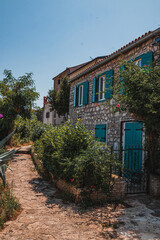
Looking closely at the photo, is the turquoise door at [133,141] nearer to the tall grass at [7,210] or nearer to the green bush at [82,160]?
the green bush at [82,160]

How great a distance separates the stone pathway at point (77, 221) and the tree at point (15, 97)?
6074 mm

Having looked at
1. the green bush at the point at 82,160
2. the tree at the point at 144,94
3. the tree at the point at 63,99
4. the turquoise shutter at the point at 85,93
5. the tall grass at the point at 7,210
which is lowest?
the tall grass at the point at 7,210

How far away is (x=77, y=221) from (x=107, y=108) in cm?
562

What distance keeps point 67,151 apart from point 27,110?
21.2 ft

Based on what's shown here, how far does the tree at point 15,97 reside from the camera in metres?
10.3

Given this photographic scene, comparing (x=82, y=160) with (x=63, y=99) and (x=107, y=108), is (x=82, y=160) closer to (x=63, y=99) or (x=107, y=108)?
(x=107, y=108)

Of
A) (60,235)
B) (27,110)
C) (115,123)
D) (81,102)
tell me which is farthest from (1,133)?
(60,235)

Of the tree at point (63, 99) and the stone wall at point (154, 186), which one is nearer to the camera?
the stone wall at point (154, 186)

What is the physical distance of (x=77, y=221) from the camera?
3648mm

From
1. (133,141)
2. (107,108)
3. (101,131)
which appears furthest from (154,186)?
(107,108)

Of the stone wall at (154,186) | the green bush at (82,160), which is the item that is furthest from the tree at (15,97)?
the stone wall at (154,186)

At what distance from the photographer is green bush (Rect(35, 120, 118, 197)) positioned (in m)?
4.50

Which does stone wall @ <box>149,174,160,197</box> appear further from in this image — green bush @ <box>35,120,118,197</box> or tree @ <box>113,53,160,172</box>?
tree @ <box>113,53,160,172</box>

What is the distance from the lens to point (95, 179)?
446 centimetres
